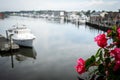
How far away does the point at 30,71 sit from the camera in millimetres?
18531

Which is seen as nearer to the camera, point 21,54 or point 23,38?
point 21,54

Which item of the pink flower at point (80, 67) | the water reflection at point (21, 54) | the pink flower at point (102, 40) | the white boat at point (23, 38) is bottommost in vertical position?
the water reflection at point (21, 54)

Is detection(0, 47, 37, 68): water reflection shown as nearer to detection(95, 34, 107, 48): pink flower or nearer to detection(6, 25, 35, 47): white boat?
detection(6, 25, 35, 47): white boat

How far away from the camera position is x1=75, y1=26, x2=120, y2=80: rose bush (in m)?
1.54

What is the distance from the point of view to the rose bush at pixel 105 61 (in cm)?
154

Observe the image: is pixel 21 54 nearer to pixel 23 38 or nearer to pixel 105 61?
pixel 23 38

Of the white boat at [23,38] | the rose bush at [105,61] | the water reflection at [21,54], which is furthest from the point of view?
the white boat at [23,38]

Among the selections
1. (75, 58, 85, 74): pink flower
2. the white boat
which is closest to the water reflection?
the white boat

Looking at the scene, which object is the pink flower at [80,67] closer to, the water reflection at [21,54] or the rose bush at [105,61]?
the rose bush at [105,61]

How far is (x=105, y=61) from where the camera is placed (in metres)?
1.68

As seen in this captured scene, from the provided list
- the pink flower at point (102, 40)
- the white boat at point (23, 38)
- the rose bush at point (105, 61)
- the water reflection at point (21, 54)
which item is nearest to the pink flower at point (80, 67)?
the rose bush at point (105, 61)

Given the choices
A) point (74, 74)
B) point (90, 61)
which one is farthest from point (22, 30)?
point (90, 61)

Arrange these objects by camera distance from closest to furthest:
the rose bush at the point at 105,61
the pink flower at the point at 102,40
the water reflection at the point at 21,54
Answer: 1. the rose bush at the point at 105,61
2. the pink flower at the point at 102,40
3. the water reflection at the point at 21,54

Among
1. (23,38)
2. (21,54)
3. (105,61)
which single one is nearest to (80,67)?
(105,61)
